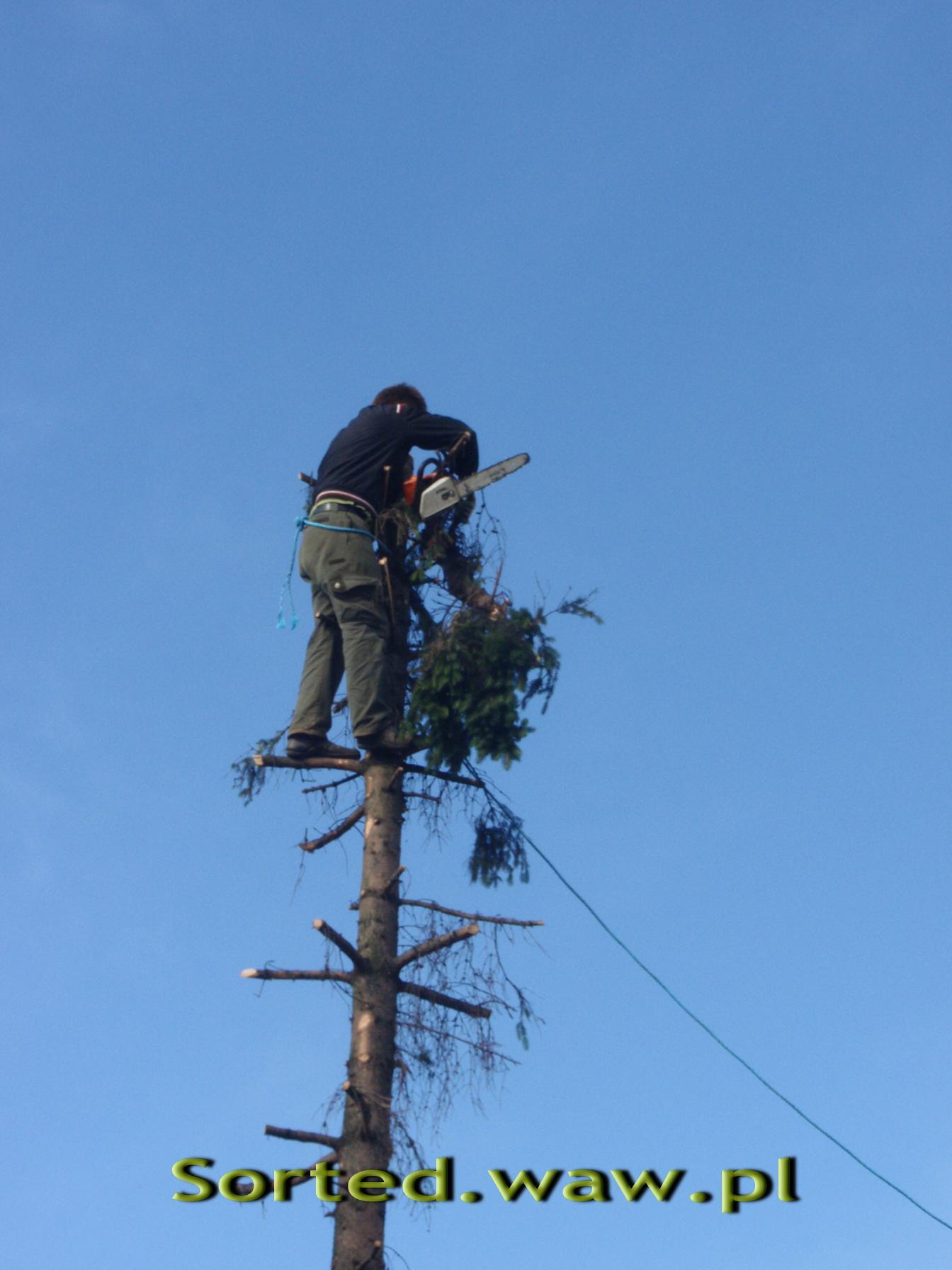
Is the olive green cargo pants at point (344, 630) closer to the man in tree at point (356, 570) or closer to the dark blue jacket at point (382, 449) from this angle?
the man in tree at point (356, 570)

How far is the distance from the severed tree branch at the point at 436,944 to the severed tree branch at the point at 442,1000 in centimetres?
8

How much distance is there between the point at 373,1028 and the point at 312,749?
5.04 feet

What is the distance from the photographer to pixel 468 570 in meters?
8.06

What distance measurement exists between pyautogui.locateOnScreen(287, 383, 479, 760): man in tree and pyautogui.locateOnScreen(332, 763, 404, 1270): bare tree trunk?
0.34 m

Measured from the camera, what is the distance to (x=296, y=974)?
21.3ft

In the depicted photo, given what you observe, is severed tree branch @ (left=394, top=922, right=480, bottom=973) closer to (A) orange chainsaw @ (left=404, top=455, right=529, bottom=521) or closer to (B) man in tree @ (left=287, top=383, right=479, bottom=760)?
(B) man in tree @ (left=287, top=383, right=479, bottom=760)

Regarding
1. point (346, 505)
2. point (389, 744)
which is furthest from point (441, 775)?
point (346, 505)

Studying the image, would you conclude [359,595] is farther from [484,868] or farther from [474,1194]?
[474,1194]

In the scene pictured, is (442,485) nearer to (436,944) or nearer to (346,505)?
(346,505)

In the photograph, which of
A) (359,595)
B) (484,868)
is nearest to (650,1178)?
(484,868)

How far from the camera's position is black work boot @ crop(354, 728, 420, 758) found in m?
7.41

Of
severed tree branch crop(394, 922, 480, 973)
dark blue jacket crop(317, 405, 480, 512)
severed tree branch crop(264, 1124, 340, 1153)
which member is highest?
dark blue jacket crop(317, 405, 480, 512)

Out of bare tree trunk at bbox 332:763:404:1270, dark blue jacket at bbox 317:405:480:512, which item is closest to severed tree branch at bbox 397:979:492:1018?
bare tree trunk at bbox 332:763:404:1270

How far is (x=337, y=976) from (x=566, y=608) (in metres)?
2.08
